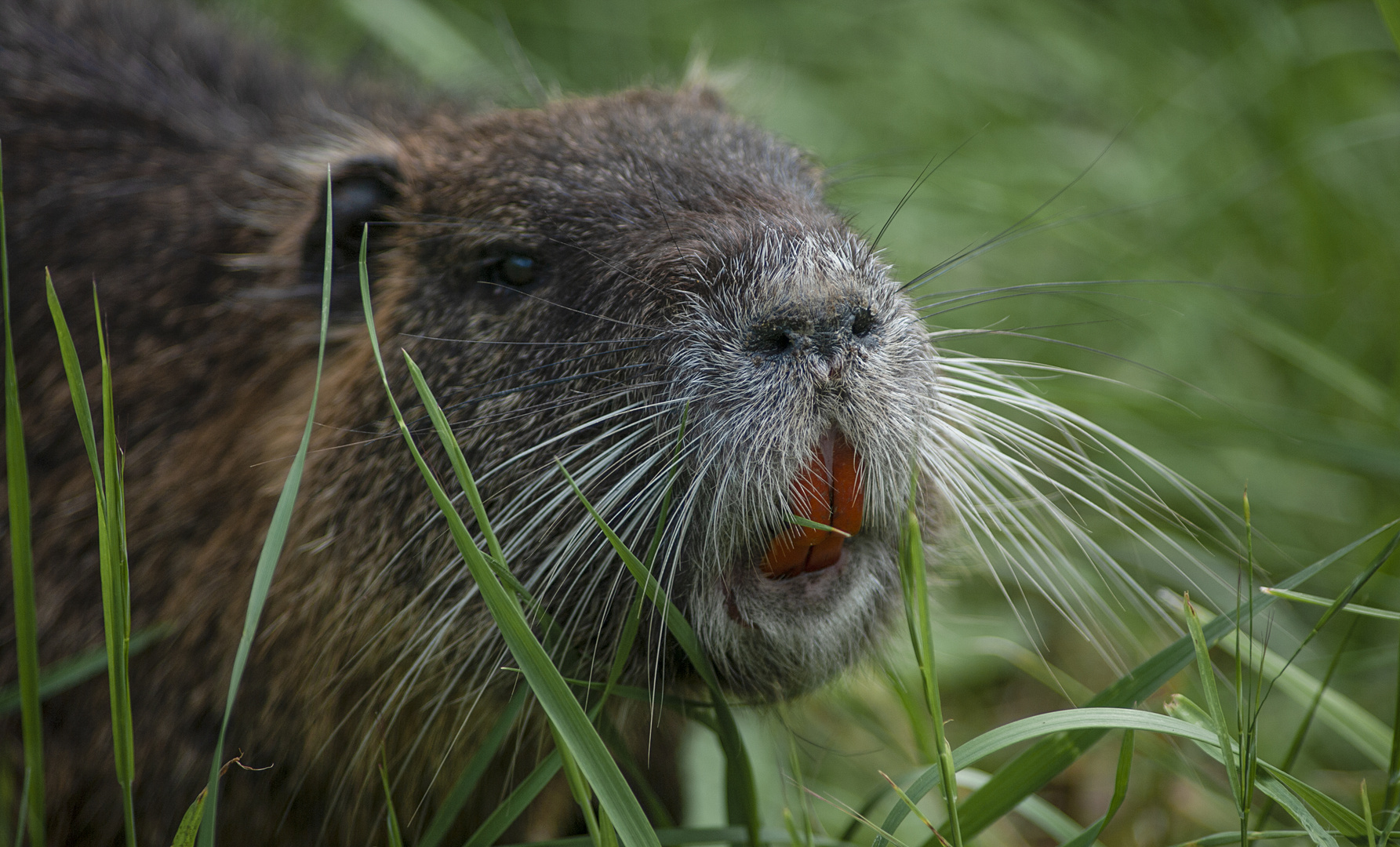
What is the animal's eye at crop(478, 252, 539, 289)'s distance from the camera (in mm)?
2033

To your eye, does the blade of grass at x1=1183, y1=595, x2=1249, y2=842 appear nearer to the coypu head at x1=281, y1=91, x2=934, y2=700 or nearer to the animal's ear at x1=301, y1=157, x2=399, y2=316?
the coypu head at x1=281, y1=91, x2=934, y2=700

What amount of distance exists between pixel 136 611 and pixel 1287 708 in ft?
9.24

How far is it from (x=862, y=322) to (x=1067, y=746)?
69 cm

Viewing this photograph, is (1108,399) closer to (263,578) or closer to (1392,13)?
(1392,13)

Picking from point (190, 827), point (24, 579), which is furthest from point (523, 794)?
point (24, 579)

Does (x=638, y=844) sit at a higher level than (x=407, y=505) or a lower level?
lower

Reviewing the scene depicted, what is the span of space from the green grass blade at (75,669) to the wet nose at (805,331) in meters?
1.02

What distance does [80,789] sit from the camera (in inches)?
86.4

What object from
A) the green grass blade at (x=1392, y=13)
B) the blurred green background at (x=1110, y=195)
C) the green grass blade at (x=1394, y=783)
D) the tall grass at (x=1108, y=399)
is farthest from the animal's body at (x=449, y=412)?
the green grass blade at (x=1392, y=13)

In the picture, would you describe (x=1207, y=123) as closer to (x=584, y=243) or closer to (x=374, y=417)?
(x=584, y=243)

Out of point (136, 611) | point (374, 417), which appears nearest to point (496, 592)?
point (374, 417)

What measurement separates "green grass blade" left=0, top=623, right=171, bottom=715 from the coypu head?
412 millimetres

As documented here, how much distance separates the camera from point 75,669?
71.7 inches

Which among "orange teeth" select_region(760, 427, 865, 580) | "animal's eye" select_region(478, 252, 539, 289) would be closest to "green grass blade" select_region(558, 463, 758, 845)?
"orange teeth" select_region(760, 427, 865, 580)
